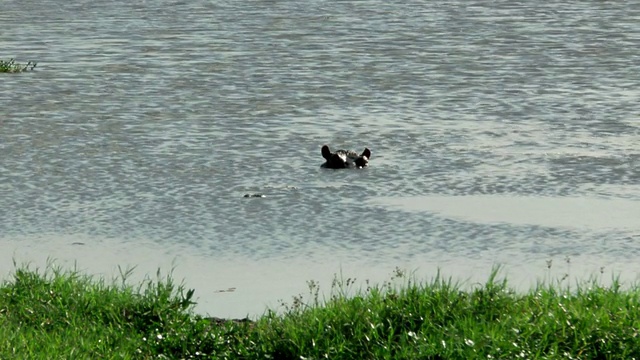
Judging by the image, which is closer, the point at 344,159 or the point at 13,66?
the point at 344,159

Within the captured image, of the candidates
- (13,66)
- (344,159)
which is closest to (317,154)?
(344,159)

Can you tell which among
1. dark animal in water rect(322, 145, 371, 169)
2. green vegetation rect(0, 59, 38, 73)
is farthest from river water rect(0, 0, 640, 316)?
green vegetation rect(0, 59, 38, 73)

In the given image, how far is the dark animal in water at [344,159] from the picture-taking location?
1053 cm

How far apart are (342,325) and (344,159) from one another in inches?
159

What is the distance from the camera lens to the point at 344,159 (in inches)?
414

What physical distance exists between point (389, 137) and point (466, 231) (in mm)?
3249

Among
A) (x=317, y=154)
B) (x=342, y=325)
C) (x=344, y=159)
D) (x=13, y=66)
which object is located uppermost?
(x=342, y=325)

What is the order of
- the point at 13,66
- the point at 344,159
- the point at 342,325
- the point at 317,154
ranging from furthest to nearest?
the point at 13,66, the point at 317,154, the point at 344,159, the point at 342,325

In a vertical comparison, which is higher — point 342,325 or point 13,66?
point 342,325

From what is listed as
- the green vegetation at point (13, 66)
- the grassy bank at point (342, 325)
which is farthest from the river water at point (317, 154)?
the grassy bank at point (342, 325)

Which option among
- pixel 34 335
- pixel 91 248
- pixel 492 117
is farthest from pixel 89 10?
pixel 34 335

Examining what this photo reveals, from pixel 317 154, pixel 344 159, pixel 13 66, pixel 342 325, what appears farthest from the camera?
pixel 13 66

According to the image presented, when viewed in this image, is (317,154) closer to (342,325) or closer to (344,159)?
(344,159)

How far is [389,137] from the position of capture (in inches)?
471
